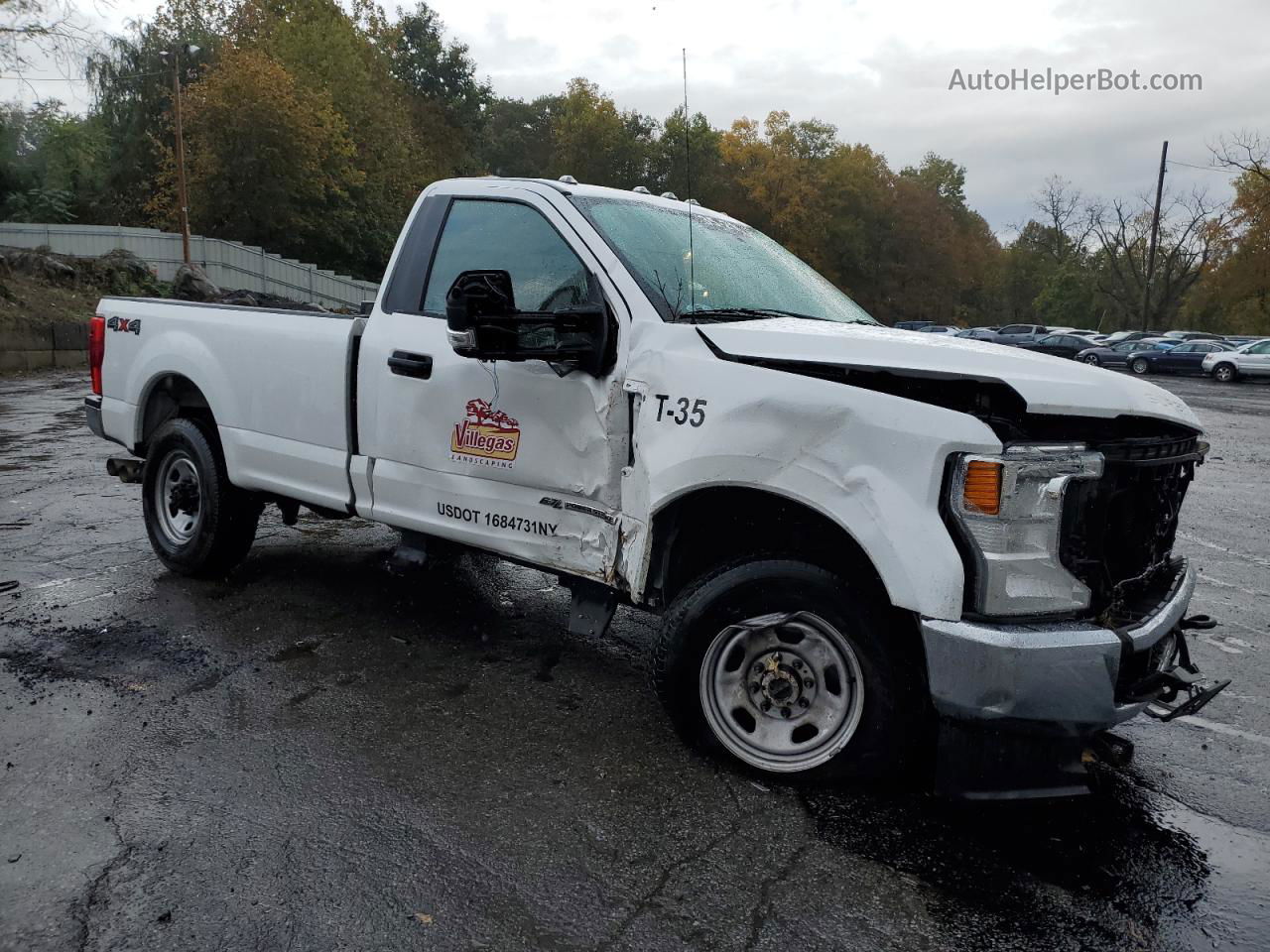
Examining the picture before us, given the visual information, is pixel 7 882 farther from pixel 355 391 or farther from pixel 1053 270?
pixel 1053 270

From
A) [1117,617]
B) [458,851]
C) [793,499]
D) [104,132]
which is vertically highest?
[104,132]

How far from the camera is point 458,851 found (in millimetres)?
3068

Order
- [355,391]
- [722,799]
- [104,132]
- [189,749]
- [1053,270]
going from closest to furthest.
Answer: [722,799]
[189,749]
[355,391]
[104,132]
[1053,270]

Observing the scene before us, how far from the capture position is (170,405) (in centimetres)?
598

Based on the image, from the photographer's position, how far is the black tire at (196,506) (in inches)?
218

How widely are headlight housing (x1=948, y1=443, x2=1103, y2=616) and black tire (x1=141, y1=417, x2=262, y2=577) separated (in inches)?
161

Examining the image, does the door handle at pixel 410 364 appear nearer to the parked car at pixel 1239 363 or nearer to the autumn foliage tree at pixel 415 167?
the autumn foliage tree at pixel 415 167

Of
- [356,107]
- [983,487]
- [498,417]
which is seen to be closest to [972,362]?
[983,487]

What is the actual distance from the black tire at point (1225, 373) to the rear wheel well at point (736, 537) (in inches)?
1398

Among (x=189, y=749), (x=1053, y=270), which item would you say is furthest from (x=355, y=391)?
(x=1053, y=270)

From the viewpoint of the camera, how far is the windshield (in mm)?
3941

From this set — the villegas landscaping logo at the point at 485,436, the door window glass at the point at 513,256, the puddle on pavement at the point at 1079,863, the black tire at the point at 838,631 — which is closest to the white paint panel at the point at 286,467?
the villegas landscaping logo at the point at 485,436

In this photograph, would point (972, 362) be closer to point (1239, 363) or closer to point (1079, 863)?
point (1079, 863)

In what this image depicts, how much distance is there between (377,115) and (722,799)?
4935 centimetres
